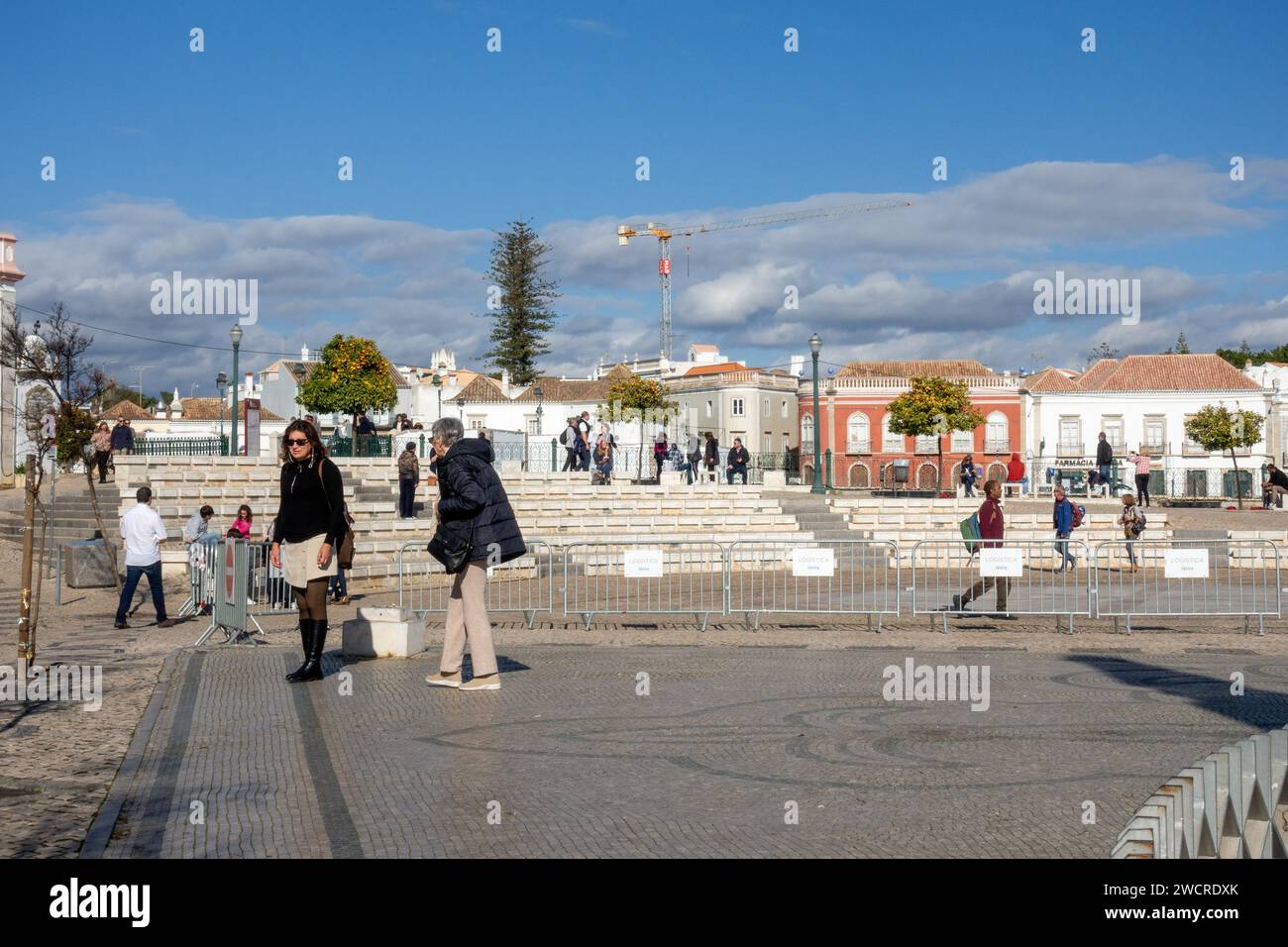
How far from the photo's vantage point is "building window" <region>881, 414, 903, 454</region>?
2923 inches

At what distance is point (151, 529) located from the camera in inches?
622

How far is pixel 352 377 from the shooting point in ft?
172

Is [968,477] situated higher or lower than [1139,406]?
lower

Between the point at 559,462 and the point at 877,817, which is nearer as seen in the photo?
the point at 877,817

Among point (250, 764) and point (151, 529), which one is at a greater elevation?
point (151, 529)

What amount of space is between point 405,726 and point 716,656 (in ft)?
16.5

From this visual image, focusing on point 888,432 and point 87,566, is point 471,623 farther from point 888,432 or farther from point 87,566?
point 888,432

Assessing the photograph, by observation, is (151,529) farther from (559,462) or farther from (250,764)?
(559,462)

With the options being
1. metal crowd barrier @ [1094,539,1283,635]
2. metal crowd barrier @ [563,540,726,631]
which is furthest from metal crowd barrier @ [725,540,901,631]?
metal crowd barrier @ [1094,539,1283,635]

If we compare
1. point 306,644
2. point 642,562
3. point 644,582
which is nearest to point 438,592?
point 644,582

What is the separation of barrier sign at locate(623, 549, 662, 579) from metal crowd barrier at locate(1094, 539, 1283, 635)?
17.5ft

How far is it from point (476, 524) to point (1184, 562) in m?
9.45

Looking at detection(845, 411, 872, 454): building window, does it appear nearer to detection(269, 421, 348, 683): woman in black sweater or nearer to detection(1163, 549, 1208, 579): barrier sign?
detection(1163, 549, 1208, 579): barrier sign
